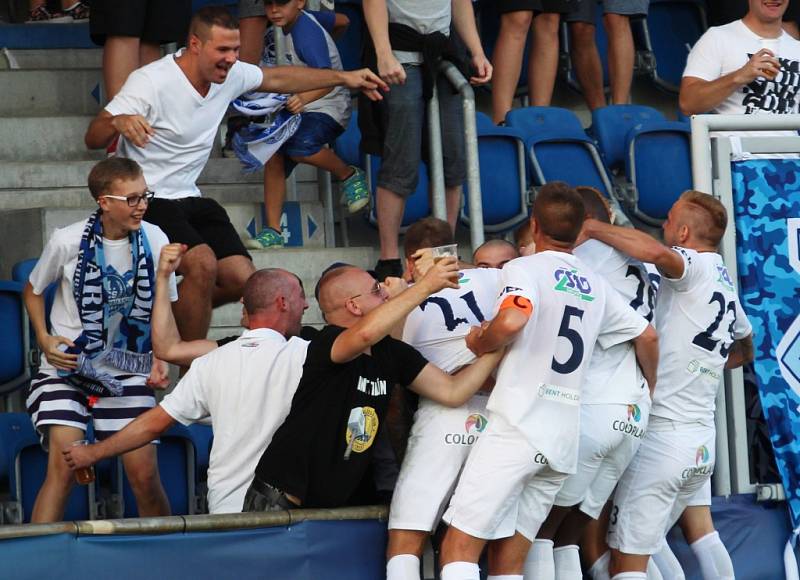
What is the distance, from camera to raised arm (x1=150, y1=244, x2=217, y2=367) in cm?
639

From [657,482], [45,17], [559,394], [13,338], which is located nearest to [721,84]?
[657,482]

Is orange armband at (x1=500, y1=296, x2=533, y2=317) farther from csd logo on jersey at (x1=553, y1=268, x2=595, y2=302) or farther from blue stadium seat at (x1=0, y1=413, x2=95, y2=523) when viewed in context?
blue stadium seat at (x1=0, y1=413, x2=95, y2=523)

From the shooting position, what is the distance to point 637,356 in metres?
6.36

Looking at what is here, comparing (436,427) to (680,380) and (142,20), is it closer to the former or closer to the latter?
(680,380)

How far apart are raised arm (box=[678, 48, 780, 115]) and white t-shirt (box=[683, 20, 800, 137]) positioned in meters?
0.07

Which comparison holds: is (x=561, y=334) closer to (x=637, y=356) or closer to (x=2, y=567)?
(x=637, y=356)

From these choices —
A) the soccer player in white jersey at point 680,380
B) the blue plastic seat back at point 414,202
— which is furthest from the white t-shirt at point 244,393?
the blue plastic seat back at point 414,202

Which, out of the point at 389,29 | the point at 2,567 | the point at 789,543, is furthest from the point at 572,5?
Result: the point at 2,567

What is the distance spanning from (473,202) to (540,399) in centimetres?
195

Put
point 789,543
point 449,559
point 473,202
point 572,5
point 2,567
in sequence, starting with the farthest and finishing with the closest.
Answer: point 572,5 < point 473,202 < point 789,543 < point 449,559 < point 2,567

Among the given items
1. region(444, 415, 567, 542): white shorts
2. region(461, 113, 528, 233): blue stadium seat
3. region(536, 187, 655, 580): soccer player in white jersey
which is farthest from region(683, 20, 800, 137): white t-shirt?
region(444, 415, 567, 542): white shorts

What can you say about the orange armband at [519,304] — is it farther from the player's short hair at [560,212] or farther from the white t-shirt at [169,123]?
the white t-shirt at [169,123]

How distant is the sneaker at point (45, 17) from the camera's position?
32.6 feet

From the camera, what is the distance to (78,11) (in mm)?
9953
